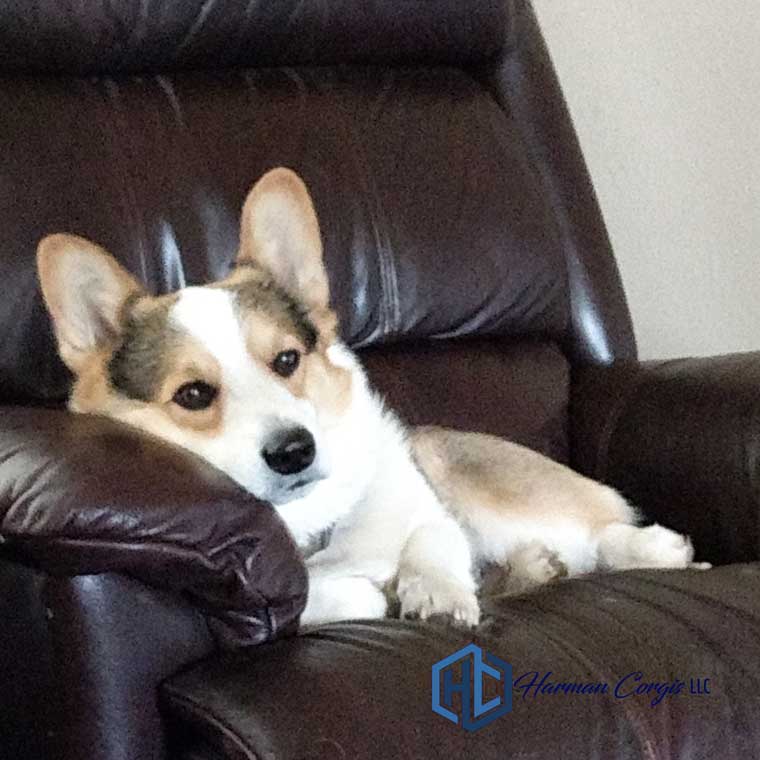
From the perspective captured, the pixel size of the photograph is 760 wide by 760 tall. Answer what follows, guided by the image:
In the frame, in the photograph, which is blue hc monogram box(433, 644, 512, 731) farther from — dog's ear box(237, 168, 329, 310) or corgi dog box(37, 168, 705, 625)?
dog's ear box(237, 168, 329, 310)

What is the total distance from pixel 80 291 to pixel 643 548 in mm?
891

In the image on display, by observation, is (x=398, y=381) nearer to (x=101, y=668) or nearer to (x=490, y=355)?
(x=490, y=355)

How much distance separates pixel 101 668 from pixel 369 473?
2.10 feet

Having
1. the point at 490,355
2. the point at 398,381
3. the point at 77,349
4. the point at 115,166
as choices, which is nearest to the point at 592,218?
the point at 490,355

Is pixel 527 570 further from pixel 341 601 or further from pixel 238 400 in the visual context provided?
pixel 238 400

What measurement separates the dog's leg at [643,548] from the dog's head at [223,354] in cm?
47

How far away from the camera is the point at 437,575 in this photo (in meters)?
1.46

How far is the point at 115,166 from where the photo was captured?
1945mm

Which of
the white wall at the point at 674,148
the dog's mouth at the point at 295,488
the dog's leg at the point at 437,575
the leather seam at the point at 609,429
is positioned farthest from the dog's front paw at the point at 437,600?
the white wall at the point at 674,148

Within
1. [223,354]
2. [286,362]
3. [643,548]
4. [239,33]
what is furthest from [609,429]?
[239,33]

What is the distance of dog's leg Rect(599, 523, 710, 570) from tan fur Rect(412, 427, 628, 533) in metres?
0.04

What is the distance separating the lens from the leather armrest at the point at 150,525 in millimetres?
1120

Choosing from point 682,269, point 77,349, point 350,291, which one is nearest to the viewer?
point 77,349

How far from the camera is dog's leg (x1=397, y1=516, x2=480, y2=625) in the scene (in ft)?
4.45
